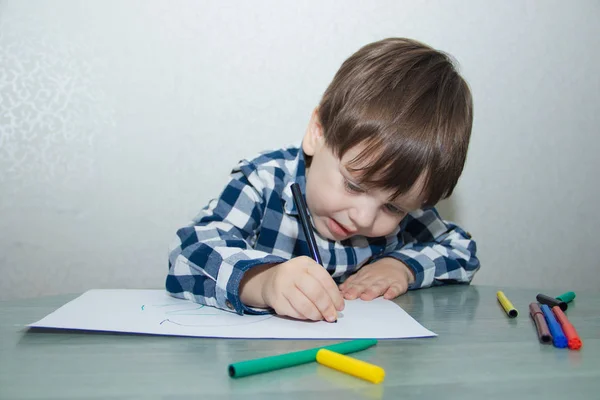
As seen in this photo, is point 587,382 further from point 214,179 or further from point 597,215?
point 597,215

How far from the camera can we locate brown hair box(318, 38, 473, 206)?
662mm

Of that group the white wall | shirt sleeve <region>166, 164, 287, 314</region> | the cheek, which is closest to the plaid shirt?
shirt sleeve <region>166, 164, 287, 314</region>

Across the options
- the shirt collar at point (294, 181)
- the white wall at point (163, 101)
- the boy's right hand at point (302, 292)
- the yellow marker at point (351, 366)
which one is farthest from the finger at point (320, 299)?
the white wall at point (163, 101)

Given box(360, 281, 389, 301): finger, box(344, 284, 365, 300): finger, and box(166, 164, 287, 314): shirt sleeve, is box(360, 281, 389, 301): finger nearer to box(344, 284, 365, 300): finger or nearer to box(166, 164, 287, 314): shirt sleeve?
box(344, 284, 365, 300): finger

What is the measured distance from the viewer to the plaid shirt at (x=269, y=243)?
0.62m

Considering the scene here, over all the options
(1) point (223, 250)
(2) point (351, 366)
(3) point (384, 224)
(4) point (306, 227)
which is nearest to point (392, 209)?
(3) point (384, 224)

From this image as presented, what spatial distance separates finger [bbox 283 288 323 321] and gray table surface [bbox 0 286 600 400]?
0.20 feet

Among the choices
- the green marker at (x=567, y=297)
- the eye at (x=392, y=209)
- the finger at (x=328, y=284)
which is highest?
the eye at (x=392, y=209)

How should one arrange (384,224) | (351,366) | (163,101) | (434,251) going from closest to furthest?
1. (351,366)
2. (384,224)
3. (434,251)
4. (163,101)

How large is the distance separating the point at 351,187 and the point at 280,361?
35 centimetres

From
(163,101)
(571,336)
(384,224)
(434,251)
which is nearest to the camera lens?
(571,336)

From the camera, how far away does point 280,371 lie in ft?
1.24

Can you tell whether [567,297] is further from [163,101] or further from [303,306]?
[163,101]

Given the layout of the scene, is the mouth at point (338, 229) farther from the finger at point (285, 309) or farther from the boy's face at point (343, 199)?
the finger at point (285, 309)
